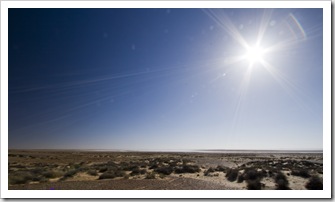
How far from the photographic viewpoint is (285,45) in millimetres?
6336

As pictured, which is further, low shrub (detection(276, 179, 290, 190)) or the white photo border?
low shrub (detection(276, 179, 290, 190))

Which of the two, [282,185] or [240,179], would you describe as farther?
[240,179]

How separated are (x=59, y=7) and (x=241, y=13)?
412cm

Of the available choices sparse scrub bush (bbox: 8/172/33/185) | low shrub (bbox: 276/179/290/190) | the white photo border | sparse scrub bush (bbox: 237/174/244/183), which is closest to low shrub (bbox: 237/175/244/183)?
sparse scrub bush (bbox: 237/174/244/183)

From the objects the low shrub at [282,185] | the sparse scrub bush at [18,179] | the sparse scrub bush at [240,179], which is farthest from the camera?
the sparse scrub bush at [240,179]

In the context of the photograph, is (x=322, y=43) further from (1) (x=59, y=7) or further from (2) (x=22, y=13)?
(2) (x=22, y=13)

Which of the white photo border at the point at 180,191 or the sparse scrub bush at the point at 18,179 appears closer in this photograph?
the white photo border at the point at 180,191

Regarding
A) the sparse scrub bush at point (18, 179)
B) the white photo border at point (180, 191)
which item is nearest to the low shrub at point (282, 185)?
the white photo border at point (180, 191)

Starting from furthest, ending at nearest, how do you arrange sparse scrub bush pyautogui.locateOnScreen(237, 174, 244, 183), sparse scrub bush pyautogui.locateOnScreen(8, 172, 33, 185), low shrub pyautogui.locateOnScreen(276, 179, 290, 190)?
sparse scrub bush pyautogui.locateOnScreen(237, 174, 244, 183)
low shrub pyautogui.locateOnScreen(276, 179, 290, 190)
sparse scrub bush pyautogui.locateOnScreen(8, 172, 33, 185)

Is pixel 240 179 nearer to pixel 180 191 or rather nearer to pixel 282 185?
pixel 282 185

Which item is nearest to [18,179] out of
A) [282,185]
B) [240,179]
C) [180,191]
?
[180,191]

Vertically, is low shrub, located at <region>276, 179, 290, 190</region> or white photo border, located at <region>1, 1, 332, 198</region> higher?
white photo border, located at <region>1, 1, 332, 198</region>

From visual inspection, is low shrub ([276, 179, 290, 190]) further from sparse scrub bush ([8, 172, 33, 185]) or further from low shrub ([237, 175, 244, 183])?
sparse scrub bush ([8, 172, 33, 185])

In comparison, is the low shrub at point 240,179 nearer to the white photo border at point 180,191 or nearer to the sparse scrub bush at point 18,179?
the white photo border at point 180,191
